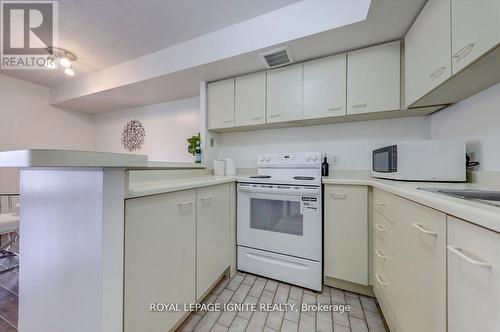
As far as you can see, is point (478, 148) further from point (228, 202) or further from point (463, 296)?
point (228, 202)

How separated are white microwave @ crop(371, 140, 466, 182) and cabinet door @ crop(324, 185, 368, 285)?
10.7 inches

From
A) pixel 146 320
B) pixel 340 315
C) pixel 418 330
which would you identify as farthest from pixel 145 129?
pixel 418 330

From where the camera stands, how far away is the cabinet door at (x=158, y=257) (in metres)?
0.79

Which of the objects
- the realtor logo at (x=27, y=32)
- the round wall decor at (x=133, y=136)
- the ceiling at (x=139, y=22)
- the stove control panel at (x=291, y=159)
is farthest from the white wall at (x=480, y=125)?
the round wall decor at (x=133, y=136)

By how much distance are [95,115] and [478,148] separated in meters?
5.09

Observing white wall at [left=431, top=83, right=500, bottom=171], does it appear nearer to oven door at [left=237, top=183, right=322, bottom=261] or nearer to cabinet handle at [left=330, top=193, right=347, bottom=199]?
cabinet handle at [left=330, top=193, right=347, bottom=199]

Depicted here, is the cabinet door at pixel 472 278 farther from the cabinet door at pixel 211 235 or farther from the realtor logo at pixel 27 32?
the realtor logo at pixel 27 32

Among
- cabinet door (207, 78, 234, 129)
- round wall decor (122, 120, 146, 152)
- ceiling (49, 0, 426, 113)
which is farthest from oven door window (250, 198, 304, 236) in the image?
round wall decor (122, 120, 146, 152)

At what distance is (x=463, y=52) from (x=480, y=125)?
0.55 m

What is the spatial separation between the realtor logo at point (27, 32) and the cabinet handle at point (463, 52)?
276 centimetres

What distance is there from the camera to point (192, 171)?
1.90 m

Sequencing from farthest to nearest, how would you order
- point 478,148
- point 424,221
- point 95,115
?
point 95,115
point 478,148
point 424,221

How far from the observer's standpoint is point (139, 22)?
170 centimetres

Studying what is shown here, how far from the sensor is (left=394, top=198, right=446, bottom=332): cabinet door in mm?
597
